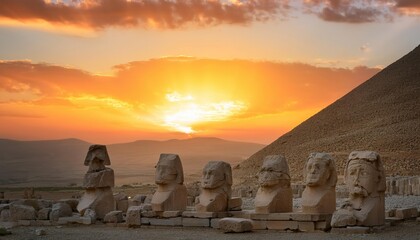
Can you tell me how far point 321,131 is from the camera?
258 feet

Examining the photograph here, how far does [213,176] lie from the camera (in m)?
20.9

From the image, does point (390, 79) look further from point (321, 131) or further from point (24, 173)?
point (24, 173)

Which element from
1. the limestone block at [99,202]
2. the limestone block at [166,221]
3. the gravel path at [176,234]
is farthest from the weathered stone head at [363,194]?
the limestone block at [99,202]

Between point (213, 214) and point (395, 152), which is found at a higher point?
point (395, 152)

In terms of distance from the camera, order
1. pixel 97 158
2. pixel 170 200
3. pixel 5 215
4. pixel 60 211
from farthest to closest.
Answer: pixel 5 215 → pixel 97 158 → pixel 60 211 → pixel 170 200

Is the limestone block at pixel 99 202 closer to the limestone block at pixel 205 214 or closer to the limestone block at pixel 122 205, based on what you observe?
the limestone block at pixel 122 205

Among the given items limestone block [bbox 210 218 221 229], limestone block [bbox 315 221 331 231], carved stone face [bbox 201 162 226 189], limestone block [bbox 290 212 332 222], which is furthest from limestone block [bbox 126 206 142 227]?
limestone block [bbox 315 221 331 231]

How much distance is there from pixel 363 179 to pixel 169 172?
5.83m

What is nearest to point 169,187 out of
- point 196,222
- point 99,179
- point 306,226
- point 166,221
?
point 166,221

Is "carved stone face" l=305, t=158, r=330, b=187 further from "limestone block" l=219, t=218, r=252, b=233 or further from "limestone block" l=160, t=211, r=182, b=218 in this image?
"limestone block" l=160, t=211, r=182, b=218

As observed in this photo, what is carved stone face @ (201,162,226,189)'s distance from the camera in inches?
819

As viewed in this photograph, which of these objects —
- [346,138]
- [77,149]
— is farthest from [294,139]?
[77,149]

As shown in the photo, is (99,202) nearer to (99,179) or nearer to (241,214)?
(99,179)

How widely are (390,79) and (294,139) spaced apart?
15.3m
